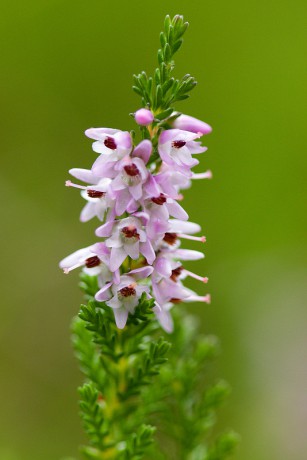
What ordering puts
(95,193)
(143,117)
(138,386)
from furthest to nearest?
(138,386)
(95,193)
(143,117)

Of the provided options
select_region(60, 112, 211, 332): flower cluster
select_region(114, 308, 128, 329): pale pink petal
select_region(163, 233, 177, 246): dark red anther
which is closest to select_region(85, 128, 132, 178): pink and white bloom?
select_region(60, 112, 211, 332): flower cluster

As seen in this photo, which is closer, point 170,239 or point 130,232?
point 130,232

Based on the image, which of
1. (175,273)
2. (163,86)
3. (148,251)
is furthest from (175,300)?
(163,86)

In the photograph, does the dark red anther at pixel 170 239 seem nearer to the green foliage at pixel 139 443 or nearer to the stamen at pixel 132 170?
the stamen at pixel 132 170

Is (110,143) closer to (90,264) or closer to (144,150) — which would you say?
(144,150)

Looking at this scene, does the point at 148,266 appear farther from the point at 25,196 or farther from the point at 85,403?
the point at 25,196

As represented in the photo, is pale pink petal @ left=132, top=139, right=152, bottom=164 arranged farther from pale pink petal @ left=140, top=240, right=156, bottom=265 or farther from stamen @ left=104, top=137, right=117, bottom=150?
pale pink petal @ left=140, top=240, right=156, bottom=265

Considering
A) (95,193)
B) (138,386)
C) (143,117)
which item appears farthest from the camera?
(138,386)

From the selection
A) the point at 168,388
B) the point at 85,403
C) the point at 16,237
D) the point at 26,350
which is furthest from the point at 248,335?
the point at 85,403
